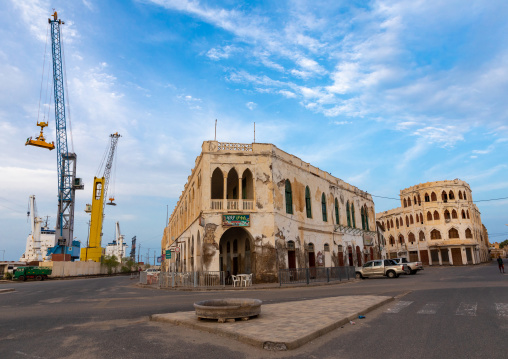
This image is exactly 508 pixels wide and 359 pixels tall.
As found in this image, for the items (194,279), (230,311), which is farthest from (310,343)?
(194,279)

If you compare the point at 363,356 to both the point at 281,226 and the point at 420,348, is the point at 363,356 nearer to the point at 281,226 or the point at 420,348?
the point at 420,348

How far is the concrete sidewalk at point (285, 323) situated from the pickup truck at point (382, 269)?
1803 cm

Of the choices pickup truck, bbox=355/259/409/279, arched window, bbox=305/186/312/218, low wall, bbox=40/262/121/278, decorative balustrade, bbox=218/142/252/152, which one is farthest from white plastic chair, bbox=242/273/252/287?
low wall, bbox=40/262/121/278

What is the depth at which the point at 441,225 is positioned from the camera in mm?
53875

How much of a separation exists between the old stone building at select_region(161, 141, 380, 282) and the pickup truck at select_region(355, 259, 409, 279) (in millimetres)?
4002

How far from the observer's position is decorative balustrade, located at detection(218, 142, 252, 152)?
980 inches

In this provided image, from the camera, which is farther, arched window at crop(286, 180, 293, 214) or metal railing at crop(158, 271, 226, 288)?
arched window at crop(286, 180, 293, 214)

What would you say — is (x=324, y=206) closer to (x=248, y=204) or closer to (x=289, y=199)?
(x=289, y=199)

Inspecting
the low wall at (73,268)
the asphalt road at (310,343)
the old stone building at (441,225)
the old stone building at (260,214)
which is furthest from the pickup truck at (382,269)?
the low wall at (73,268)

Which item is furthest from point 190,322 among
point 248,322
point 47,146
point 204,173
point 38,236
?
point 38,236

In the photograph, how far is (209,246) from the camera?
22719mm

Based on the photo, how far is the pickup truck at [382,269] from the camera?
26.1m

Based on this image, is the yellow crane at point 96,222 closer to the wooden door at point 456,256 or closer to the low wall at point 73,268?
the low wall at point 73,268

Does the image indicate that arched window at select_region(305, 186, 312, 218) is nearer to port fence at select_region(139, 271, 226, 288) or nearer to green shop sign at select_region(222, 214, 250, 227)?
green shop sign at select_region(222, 214, 250, 227)
